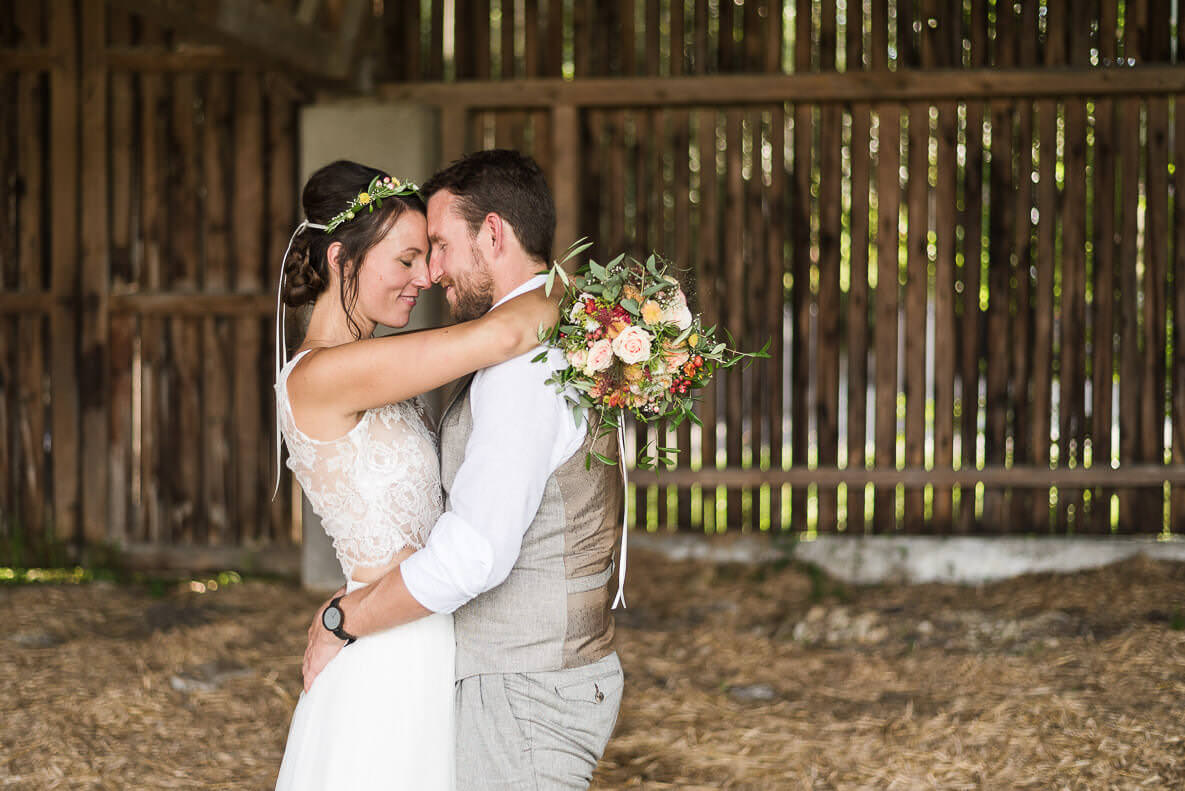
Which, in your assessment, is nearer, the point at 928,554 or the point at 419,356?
the point at 419,356

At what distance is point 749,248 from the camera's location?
21.1 feet

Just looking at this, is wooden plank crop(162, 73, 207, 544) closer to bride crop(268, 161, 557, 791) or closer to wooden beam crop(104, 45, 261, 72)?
wooden beam crop(104, 45, 261, 72)

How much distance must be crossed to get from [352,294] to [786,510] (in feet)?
14.5

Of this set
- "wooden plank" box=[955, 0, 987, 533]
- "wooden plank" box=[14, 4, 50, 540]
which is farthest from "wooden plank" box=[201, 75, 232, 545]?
"wooden plank" box=[955, 0, 987, 533]

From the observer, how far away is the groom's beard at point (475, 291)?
219 centimetres

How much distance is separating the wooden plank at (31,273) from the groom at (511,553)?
5.35 metres

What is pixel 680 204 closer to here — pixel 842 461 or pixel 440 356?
pixel 842 461

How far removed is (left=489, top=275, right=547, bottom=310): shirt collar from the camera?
218cm

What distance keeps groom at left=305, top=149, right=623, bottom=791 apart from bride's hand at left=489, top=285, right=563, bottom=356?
0.03 metres

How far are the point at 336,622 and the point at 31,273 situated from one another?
549 centimetres

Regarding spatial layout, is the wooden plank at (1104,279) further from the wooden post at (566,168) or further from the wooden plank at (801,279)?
the wooden post at (566,168)

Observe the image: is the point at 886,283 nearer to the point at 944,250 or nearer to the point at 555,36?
the point at 944,250

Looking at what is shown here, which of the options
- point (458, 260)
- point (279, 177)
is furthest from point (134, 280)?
point (458, 260)

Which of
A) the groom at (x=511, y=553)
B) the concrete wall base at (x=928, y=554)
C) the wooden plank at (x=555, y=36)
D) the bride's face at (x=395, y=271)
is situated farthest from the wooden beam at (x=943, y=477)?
the groom at (x=511, y=553)
